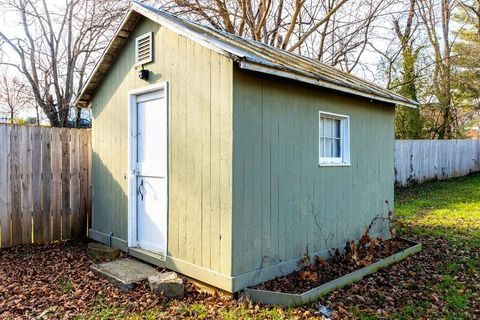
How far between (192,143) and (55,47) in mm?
13524

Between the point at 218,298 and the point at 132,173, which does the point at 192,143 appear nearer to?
the point at 132,173

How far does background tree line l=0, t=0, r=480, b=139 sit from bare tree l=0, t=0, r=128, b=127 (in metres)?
0.04

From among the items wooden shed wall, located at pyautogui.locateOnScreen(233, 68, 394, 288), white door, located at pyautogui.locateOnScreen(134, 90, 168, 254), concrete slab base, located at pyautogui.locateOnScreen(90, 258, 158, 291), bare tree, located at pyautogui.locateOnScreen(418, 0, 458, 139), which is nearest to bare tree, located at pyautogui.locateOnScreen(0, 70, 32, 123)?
white door, located at pyautogui.locateOnScreen(134, 90, 168, 254)

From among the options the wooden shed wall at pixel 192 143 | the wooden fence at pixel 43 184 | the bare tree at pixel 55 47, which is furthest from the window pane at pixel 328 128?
the bare tree at pixel 55 47

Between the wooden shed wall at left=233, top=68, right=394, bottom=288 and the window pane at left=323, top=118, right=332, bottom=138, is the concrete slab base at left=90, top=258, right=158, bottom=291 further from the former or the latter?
the window pane at left=323, top=118, right=332, bottom=138

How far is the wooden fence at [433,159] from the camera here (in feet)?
46.2

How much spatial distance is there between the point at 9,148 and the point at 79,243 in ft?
6.58

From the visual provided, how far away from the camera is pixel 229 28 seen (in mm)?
14117

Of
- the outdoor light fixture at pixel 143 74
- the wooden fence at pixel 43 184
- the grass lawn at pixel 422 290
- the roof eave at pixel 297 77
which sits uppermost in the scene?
the outdoor light fixture at pixel 143 74

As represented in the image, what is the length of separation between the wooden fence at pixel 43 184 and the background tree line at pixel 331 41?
6541 millimetres

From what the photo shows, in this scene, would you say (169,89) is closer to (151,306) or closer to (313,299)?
(151,306)

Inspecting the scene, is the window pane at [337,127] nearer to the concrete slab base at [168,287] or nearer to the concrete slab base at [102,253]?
the concrete slab base at [168,287]

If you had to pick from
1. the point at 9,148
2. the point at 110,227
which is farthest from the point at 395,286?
the point at 9,148

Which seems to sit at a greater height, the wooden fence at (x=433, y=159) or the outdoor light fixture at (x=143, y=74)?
the outdoor light fixture at (x=143, y=74)
